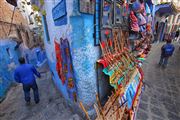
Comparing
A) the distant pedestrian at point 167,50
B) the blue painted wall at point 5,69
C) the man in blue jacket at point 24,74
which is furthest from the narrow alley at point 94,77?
the distant pedestrian at point 167,50

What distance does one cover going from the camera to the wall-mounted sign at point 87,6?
8.15 feet

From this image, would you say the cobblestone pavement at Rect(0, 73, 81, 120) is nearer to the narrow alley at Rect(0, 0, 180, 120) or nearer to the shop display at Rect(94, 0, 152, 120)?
the narrow alley at Rect(0, 0, 180, 120)

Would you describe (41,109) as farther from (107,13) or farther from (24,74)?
(107,13)

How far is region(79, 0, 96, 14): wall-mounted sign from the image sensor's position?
8.15 feet

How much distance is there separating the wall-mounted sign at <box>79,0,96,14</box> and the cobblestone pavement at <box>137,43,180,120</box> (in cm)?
310

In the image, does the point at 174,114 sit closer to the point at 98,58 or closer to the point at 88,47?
the point at 98,58

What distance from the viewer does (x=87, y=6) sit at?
258 centimetres

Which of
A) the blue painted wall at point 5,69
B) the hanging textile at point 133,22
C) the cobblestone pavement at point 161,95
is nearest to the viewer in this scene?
the cobblestone pavement at point 161,95

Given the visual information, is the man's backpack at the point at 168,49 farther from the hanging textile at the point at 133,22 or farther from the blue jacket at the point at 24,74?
the blue jacket at the point at 24,74

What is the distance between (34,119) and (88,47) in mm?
2890

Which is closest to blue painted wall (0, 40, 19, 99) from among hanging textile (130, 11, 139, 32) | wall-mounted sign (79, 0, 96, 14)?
wall-mounted sign (79, 0, 96, 14)

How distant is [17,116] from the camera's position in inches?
163

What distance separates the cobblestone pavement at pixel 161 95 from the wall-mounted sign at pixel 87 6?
3100 millimetres

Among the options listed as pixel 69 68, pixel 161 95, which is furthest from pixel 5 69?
pixel 161 95
